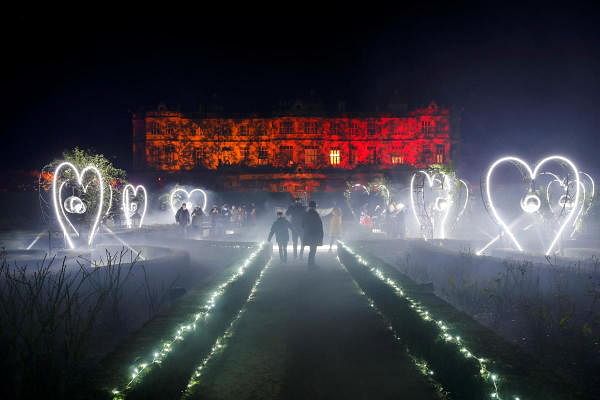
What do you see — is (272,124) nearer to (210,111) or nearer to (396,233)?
(210,111)

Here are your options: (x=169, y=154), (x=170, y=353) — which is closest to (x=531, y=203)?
(x=170, y=353)

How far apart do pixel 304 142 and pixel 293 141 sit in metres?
1.48

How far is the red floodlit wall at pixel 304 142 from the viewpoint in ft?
226

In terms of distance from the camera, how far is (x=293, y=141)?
69.6 meters

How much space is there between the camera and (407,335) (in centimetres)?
670

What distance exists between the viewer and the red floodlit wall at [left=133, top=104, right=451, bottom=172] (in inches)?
2714

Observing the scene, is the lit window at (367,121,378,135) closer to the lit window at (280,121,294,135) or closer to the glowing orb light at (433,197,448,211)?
the lit window at (280,121,294,135)

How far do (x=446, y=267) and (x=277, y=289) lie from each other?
14.0 feet

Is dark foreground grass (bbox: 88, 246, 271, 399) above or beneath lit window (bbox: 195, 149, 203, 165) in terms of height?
beneath

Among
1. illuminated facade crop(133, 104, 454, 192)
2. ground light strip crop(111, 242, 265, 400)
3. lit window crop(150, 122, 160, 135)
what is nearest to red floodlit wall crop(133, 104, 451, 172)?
illuminated facade crop(133, 104, 454, 192)

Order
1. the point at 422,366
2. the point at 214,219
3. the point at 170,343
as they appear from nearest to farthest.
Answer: the point at 170,343 < the point at 422,366 < the point at 214,219

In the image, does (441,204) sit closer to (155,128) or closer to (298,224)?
(298,224)

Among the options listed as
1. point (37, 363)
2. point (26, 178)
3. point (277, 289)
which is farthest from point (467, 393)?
point (26, 178)

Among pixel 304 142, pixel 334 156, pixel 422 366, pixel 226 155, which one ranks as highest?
pixel 304 142
